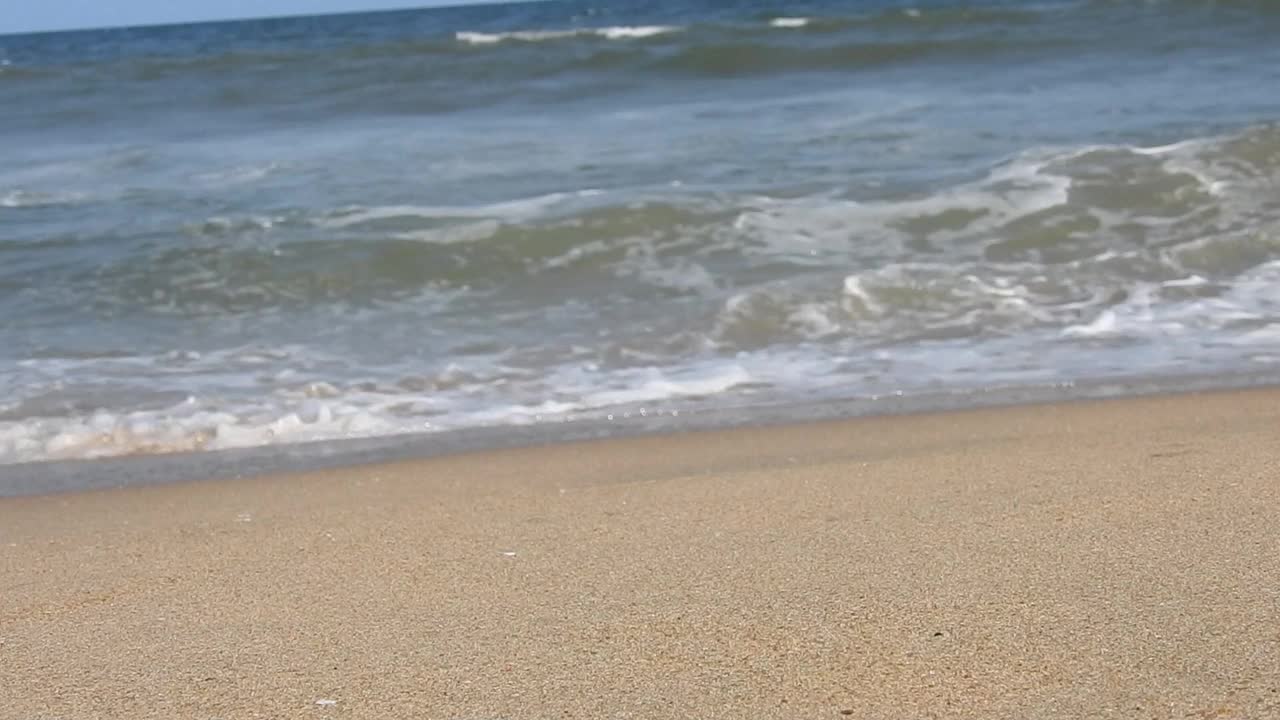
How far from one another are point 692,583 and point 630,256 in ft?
14.1

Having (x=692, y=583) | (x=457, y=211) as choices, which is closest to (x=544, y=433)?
(x=692, y=583)

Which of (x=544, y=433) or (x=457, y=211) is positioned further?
(x=457, y=211)

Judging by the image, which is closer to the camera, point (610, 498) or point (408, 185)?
point (610, 498)

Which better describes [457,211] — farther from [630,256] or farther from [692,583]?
[692,583]

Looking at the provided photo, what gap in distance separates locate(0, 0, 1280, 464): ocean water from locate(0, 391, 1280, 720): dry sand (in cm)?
78

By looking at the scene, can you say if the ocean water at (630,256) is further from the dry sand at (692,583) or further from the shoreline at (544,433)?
the dry sand at (692,583)

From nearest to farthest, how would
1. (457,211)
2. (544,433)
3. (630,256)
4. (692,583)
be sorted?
(692,583) < (544,433) < (630,256) < (457,211)

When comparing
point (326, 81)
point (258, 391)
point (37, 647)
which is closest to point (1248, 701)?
point (37, 647)

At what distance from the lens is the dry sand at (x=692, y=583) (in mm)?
2400

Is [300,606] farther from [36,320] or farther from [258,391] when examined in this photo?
[36,320]

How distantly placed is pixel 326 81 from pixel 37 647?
14274 mm

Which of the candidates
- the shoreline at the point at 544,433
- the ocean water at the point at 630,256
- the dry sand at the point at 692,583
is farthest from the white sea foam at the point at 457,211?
the dry sand at the point at 692,583

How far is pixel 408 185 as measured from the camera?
9211 millimetres

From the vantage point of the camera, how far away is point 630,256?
282 inches
